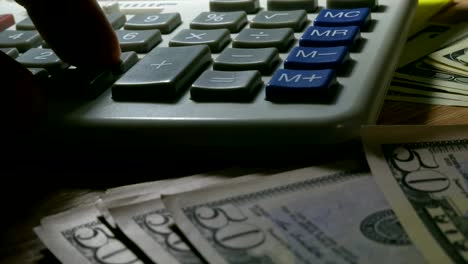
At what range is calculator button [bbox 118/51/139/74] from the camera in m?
Result: 0.46

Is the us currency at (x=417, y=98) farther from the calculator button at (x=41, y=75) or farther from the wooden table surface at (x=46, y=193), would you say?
the calculator button at (x=41, y=75)

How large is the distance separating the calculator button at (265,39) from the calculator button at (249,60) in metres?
0.02

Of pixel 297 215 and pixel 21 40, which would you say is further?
pixel 21 40

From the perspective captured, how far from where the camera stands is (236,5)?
560 mm

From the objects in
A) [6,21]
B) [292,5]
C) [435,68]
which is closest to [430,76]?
[435,68]

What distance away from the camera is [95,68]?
1.50ft

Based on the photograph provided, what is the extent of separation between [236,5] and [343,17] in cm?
9

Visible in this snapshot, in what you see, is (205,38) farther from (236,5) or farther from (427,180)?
(427,180)

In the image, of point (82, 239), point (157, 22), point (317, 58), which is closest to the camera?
point (82, 239)

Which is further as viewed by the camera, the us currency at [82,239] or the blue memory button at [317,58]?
the blue memory button at [317,58]

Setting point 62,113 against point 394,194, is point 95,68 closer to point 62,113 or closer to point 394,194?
point 62,113

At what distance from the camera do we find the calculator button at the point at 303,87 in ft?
1.29

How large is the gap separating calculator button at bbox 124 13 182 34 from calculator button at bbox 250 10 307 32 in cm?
6

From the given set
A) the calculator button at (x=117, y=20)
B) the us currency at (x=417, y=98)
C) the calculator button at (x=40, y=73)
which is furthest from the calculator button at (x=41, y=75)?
the us currency at (x=417, y=98)
